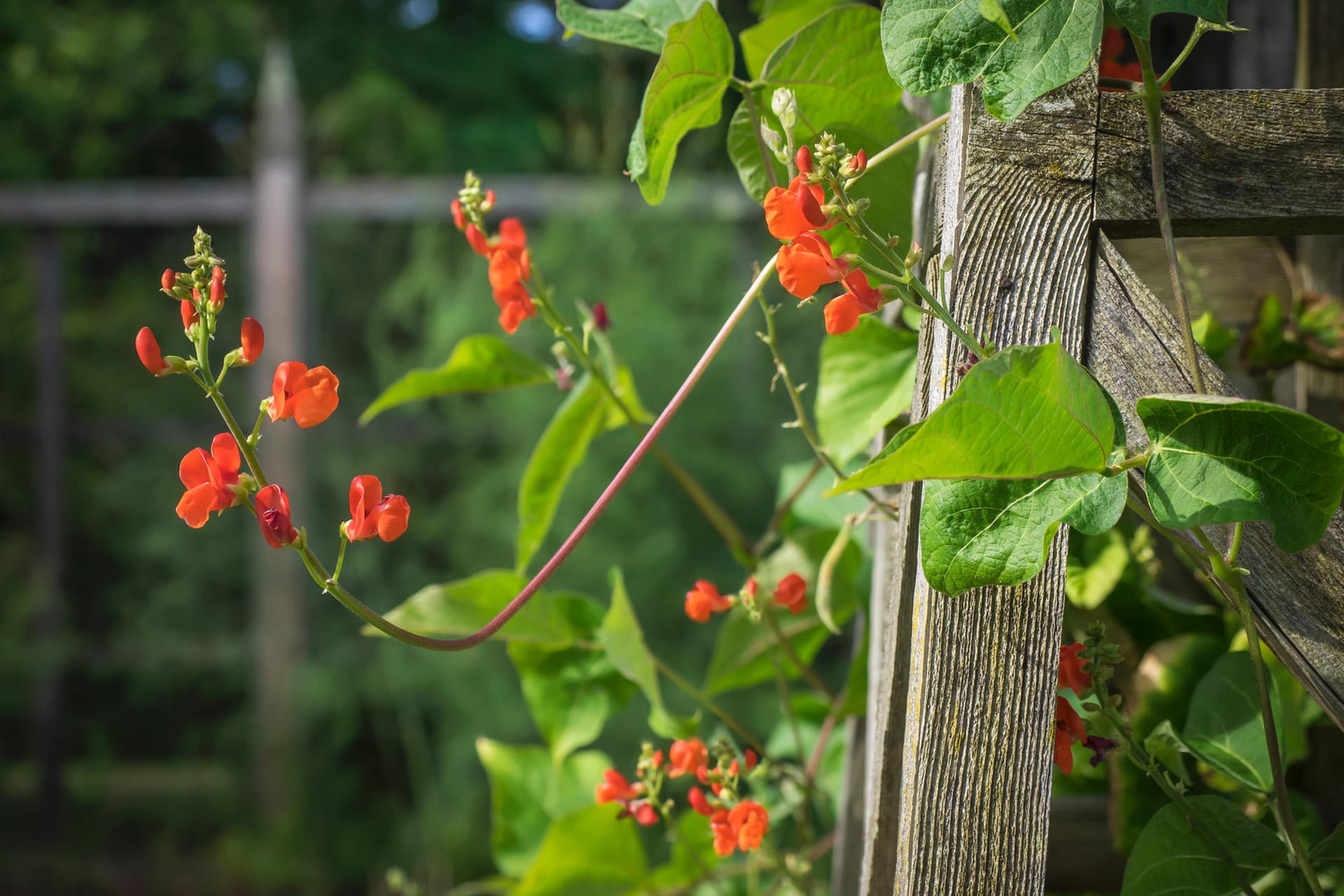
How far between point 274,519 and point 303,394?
48 mm

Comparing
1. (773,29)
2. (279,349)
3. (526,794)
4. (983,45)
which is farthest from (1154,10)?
(279,349)

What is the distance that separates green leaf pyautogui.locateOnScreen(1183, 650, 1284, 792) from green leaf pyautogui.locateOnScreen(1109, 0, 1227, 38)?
291 mm

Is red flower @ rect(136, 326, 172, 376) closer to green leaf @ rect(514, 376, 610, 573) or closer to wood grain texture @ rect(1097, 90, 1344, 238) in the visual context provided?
green leaf @ rect(514, 376, 610, 573)

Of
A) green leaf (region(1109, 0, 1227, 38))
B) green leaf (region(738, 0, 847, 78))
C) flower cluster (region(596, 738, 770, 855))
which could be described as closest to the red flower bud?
green leaf (region(1109, 0, 1227, 38))

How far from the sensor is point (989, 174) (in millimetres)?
384

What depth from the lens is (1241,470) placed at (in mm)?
315

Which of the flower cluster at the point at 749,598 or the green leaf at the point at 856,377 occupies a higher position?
the green leaf at the point at 856,377

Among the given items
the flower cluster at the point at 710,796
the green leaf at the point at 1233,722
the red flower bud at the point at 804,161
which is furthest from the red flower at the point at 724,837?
the red flower bud at the point at 804,161

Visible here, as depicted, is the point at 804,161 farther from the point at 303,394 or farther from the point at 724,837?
the point at 724,837

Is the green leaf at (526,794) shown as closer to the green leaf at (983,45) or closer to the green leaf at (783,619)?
the green leaf at (783,619)

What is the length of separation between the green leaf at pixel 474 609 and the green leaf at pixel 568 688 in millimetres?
53

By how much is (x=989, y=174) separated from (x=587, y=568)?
6.02 ft

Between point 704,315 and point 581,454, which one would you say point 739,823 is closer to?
point 581,454

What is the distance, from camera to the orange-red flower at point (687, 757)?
0.55 metres
